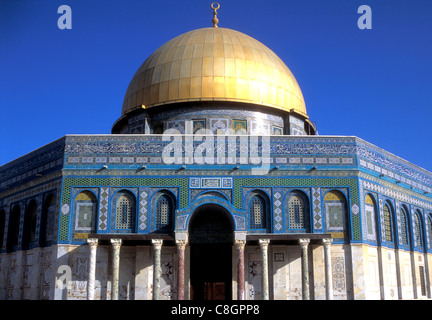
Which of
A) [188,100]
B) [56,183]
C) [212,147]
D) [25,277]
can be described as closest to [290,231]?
[212,147]

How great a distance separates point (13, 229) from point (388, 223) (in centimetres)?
1448

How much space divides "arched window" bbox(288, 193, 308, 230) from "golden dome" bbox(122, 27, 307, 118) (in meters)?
5.07

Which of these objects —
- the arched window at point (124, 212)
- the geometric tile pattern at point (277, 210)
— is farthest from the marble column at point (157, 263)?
the geometric tile pattern at point (277, 210)

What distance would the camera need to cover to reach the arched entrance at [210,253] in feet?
60.4

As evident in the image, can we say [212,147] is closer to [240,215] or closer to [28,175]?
[240,215]

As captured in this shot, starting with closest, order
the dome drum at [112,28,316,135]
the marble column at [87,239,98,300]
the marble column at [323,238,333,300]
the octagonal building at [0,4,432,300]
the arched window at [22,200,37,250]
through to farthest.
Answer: the marble column at [87,239,98,300], the marble column at [323,238,333,300], the octagonal building at [0,4,432,300], the arched window at [22,200,37,250], the dome drum at [112,28,316,135]

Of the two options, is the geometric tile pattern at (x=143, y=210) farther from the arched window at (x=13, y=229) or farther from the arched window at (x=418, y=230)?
the arched window at (x=418, y=230)

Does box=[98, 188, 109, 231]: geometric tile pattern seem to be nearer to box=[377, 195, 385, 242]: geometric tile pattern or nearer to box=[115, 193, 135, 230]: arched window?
box=[115, 193, 135, 230]: arched window

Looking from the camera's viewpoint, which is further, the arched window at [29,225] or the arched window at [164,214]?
the arched window at [29,225]

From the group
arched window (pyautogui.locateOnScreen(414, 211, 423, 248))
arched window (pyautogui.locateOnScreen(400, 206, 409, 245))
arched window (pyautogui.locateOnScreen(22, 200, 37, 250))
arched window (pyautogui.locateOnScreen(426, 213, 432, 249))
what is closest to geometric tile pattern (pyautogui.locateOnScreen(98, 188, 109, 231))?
arched window (pyautogui.locateOnScreen(22, 200, 37, 250))

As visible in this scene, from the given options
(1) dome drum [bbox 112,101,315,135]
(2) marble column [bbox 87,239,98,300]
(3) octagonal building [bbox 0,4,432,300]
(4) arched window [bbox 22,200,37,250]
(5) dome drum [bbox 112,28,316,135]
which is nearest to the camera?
(2) marble column [bbox 87,239,98,300]

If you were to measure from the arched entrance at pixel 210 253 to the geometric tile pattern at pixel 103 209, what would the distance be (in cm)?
290

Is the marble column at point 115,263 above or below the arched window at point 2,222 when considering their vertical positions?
below

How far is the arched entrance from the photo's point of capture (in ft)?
60.4
